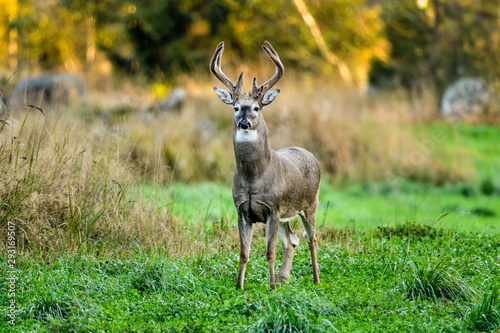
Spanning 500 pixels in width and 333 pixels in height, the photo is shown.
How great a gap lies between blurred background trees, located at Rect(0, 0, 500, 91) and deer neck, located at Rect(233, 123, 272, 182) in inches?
717

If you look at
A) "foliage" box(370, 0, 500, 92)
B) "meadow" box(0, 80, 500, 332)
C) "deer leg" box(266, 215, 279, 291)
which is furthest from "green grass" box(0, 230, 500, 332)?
"foliage" box(370, 0, 500, 92)

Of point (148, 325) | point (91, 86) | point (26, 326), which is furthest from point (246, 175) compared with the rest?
point (91, 86)

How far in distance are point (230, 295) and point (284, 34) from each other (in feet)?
67.5

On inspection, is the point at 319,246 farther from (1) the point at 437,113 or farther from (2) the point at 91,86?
(2) the point at 91,86

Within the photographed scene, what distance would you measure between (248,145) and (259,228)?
11.0 ft

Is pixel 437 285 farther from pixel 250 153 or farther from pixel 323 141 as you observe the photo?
pixel 323 141

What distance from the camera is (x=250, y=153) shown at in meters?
6.24

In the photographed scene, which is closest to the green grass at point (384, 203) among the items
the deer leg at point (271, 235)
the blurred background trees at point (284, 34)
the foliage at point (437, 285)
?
the foliage at point (437, 285)

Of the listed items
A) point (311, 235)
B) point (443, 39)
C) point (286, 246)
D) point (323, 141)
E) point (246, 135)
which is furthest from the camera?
point (443, 39)

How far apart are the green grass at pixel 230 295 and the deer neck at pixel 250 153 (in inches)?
45.8

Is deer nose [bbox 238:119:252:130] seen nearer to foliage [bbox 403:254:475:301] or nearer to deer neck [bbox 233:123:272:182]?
deer neck [bbox 233:123:272:182]

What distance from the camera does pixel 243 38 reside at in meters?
25.4

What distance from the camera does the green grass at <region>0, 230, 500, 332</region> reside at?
5.61 meters

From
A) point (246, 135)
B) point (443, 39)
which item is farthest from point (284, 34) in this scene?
point (246, 135)
